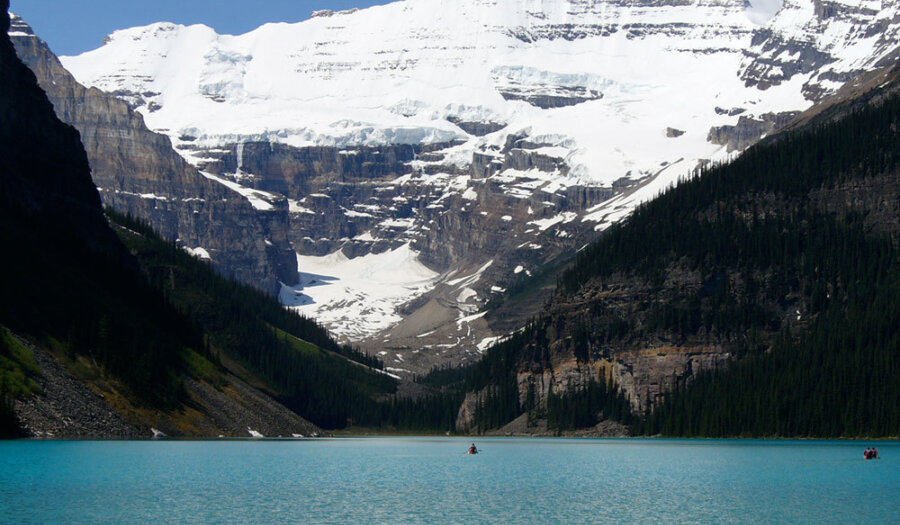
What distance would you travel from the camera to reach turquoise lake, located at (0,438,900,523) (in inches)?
3526

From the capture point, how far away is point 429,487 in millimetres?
111125

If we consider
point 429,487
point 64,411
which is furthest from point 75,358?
point 429,487

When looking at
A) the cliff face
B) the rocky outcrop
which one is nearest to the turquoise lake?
the rocky outcrop

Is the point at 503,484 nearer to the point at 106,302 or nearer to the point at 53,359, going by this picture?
the point at 53,359

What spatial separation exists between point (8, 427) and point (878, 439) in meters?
124

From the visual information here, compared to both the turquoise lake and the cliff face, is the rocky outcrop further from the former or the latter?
the turquoise lake

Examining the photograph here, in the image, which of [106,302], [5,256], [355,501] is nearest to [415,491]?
[355,501]

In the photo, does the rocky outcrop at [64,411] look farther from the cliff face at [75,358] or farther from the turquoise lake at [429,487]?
the turquoise lake at [429,487]

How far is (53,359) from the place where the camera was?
6245 inches

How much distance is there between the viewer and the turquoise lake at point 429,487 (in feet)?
294

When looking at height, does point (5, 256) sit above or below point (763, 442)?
above

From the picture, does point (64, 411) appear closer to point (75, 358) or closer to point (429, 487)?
point (75, 358)

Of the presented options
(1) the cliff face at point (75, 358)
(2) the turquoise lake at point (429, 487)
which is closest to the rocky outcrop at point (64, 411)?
(1) the cliff face at point (75, 358)

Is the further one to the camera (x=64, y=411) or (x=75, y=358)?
(x=75, y=358)
